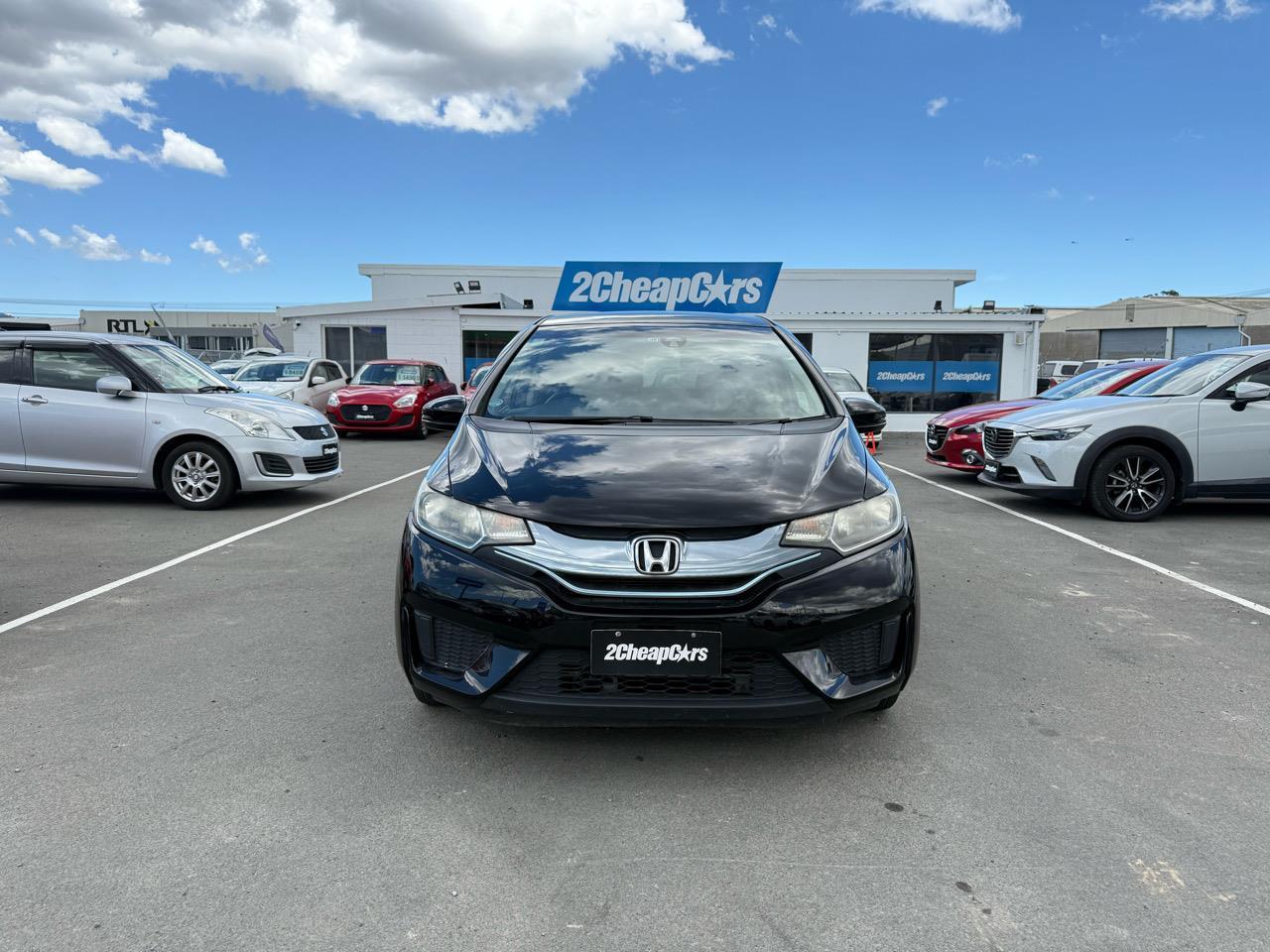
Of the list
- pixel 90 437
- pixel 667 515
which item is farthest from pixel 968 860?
pixel 90 437

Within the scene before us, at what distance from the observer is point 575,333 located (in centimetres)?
435

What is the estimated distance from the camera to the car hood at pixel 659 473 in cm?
272

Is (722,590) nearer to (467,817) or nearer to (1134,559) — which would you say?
(467,817)

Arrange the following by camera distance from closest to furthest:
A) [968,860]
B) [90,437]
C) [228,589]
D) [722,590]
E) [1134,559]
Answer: [968,860]
[722,590]
[228,589]
[1134,559]
[90,437]

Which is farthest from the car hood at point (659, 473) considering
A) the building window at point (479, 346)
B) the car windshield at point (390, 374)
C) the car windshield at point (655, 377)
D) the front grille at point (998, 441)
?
the building window at point (479, 346)

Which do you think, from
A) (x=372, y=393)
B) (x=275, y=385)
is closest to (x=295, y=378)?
Result: (x=275, y=385)

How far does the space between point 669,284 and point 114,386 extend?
5401 millimetres

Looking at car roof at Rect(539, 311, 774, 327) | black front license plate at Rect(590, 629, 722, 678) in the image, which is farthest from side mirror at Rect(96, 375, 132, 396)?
black front license plate at Rect(590, 629, 722, 678)

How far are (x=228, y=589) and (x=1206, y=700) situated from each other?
5145 mm

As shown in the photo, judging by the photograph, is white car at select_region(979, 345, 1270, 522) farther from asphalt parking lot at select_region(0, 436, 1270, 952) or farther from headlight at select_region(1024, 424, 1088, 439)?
asphalt parking lot at select_region(0, 436, 1270, 952)

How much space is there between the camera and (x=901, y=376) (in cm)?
2102

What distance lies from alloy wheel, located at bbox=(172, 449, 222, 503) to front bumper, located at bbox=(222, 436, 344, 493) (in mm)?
237

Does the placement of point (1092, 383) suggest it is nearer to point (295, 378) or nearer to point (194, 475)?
point (194, 475)

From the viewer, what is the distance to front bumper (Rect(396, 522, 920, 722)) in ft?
8.45
